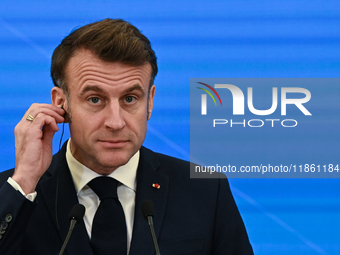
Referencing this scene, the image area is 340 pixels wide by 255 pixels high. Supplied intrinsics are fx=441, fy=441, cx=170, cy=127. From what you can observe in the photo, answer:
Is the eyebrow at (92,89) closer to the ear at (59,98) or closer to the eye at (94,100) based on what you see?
the eye at (94,100)

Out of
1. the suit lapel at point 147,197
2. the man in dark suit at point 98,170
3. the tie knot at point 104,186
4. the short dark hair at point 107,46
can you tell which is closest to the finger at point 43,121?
the man in dark suit at point 98,170

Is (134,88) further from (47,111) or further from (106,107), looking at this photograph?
(47,111)

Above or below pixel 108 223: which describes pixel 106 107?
above

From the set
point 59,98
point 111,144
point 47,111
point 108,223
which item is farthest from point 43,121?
point 108,223

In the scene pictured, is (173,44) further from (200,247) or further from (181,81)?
(200,247)

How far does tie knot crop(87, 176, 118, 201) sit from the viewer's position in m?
1.70

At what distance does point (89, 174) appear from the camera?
1747mm

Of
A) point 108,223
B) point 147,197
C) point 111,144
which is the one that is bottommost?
point 108,223

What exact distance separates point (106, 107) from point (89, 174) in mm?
300

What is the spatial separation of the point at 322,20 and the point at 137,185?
Answer: 1499 millimetres

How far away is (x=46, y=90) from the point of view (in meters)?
2.48

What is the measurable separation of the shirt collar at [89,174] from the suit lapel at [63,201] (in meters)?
0.02

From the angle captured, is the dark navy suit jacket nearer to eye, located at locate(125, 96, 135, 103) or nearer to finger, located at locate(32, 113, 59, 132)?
finger, located at locate(32, 113, 59, 132)

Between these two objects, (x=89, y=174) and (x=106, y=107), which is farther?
(x=89, y=174)
